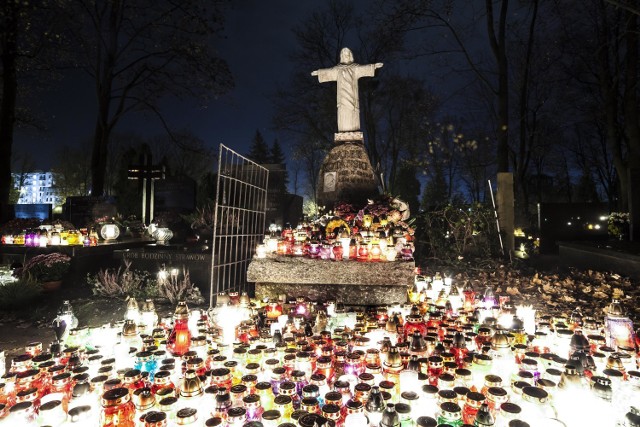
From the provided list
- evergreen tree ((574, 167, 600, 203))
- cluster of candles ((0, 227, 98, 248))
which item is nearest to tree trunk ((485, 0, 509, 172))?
cluster of candles ((0, 227, 98, 248))

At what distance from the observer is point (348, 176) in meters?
8.44

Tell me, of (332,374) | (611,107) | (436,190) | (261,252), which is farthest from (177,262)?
(436,190)

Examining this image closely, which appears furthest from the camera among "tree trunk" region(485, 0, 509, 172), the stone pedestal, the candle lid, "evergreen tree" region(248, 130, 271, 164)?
"evergreen tree" region(248, 130, 271, 164)

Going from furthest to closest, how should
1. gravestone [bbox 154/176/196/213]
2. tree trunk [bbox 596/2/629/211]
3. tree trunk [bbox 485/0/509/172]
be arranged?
gravestone [bbox 154/176/196/213] → tree trunk [bbox 596/2/629/211] → tree trunk [bbox 485/0/509/172]

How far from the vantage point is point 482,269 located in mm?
8500

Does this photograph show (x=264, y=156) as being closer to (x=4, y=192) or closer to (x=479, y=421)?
(x=4, y=192)

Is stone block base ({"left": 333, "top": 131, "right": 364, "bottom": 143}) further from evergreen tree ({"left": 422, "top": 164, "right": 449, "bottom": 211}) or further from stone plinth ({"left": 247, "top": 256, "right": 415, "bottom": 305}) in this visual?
evergreen tree ({"left": 422, "top": 164, "right": 449, "bottom": 211})

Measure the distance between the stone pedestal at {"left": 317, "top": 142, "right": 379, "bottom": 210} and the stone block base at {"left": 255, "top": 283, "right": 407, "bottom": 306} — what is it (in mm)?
3346

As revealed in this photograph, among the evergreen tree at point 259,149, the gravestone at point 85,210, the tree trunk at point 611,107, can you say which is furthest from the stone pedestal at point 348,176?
the evergreen tree at point 259,149

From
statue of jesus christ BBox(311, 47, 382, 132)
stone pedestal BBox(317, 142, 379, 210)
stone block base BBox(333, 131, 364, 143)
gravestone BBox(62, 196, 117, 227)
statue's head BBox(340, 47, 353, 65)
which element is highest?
statue's head BBox(340, 47, 353, 65)

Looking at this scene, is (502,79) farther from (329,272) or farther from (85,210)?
(85,210)

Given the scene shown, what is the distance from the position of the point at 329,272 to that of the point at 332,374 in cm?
260

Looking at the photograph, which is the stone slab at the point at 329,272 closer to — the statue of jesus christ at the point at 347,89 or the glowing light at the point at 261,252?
the glowing light at the point at 261,252

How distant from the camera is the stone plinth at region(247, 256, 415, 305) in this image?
5.26 m
